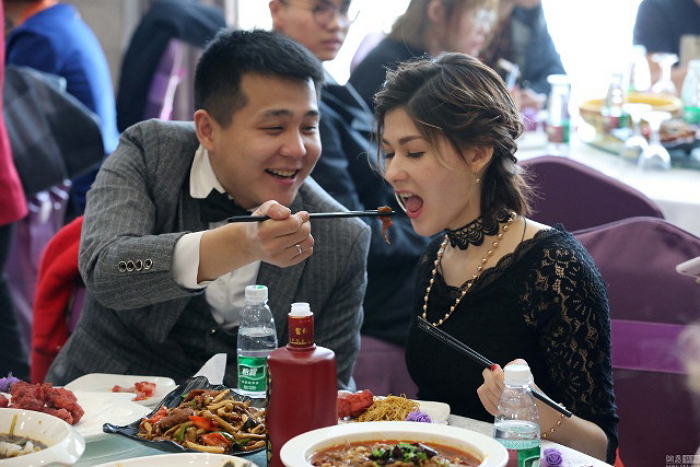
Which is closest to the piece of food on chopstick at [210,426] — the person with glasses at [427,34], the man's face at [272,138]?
the man's face at [272,138]

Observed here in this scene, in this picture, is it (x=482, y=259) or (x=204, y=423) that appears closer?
(x=204, y=423)

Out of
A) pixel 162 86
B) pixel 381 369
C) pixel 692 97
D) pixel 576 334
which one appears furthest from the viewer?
pixel 162 86

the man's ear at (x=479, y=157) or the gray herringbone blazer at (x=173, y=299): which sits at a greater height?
the man's ear at (x=479, y=157)

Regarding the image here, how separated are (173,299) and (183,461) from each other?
85 centimetres

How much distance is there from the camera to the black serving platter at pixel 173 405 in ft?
4.96

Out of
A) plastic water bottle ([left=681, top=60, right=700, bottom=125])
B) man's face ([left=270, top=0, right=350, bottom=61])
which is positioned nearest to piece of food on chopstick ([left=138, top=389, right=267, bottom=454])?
man's face ([left=270, top=0, right=350, bottom=61])

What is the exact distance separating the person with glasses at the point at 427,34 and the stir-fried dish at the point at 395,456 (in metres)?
2.15

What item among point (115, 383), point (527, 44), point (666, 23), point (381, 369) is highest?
point (666, 23)

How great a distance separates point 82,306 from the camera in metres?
2.47

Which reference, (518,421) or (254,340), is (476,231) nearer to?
(254,340)

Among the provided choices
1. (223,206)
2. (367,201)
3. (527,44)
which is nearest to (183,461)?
(223,206)

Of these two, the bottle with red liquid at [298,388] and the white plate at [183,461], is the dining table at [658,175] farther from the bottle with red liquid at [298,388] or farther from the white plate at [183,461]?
the white plate at [183,461]

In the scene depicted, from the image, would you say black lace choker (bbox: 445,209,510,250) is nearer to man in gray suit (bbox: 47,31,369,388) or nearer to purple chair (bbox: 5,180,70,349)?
man in gray suit (bbox: 47,31,369,388)

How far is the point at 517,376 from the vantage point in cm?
136
